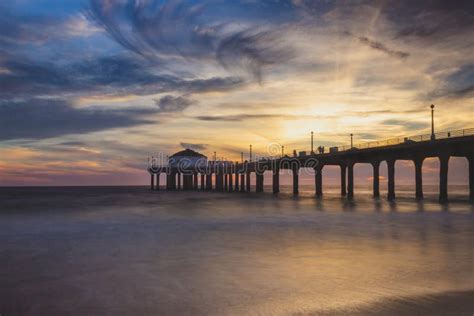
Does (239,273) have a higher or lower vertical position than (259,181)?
lower

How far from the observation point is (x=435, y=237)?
20734 mm

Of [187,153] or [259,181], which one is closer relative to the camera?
[259,181]

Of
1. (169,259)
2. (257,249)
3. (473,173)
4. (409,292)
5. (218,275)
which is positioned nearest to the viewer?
(409,292)

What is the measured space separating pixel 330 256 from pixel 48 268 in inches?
375

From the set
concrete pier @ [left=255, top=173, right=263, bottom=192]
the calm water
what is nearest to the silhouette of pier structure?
concrete pier @ [left=255, top=173, right=263, bottom=192]

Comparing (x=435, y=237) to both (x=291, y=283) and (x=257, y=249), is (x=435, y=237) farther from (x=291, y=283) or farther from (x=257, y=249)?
(x=291, y=283)

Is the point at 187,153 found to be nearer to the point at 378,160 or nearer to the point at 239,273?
the point at 378,160

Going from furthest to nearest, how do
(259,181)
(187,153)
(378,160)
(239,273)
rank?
(187,153) → (259,181) → (378,160) → (239,273)

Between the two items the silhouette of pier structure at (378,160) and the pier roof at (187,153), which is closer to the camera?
the silhouette of pier structure at (378,160)

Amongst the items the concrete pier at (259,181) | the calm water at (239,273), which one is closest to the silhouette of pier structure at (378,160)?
the concrete pier at (259,181)

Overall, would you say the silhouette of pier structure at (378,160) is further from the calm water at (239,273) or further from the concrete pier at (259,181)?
the calm water at (239,273)

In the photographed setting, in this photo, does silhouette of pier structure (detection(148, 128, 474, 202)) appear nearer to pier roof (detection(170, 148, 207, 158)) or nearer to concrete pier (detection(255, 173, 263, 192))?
concrete pier (detection(255, 173, 263, 192))

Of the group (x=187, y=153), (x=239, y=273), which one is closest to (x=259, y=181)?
(x=187, y=153)

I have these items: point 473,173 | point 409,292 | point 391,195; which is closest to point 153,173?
point 391,195
